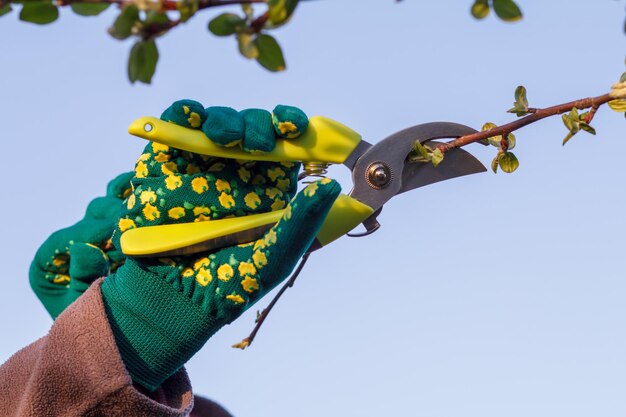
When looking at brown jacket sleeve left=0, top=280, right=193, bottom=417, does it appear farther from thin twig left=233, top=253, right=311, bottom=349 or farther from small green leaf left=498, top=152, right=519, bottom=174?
small green leaf left=498, top=152, right=519, bottom=174

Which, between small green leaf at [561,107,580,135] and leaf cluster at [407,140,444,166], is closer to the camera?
small green leaf at [561,107,580,135]

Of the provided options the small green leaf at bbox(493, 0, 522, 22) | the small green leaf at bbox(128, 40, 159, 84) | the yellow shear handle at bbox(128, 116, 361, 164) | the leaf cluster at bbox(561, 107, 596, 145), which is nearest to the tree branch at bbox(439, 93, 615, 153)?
the leaf cluster at bbox(561, 107, 596, 145)

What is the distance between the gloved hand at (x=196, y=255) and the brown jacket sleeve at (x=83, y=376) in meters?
0.04

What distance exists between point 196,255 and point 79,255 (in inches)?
11.8

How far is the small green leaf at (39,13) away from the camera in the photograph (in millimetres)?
886

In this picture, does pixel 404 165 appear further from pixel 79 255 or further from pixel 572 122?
pixel 79 255

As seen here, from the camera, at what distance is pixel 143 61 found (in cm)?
87

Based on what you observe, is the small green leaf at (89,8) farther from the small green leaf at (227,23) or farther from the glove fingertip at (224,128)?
the glove fingertip at (224,128)

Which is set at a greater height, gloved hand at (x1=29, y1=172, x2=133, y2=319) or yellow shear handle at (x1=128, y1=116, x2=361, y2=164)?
yellow shear handle at (x1=128, y1=116, x2=361, y2=164)

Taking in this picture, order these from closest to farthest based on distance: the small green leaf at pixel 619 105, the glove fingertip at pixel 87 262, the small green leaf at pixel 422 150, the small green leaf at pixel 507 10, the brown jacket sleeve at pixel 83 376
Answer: the small green leaf at pixel 507 10, the small green leaf at pixel 619 105, the brown jacket sleeve at pixel 83 376, the small green leaf at pixel 422 150, the glove fingertip at pixel 87 262

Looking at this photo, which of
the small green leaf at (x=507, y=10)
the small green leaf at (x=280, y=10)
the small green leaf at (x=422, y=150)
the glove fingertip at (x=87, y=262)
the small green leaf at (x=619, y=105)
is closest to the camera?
the small green leaf at (x=280, y=10)

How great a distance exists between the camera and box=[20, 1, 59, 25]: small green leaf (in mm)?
886

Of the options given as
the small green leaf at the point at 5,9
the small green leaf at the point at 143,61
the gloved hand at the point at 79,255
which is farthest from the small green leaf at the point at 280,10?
the gloved hand at the point at 79,255

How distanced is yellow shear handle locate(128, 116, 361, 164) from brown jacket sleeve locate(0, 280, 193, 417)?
244 mm
